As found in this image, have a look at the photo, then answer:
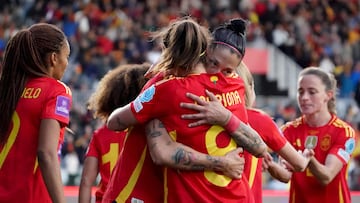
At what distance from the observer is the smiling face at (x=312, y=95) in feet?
21.8

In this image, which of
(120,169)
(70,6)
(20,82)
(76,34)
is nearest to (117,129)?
(120,169)

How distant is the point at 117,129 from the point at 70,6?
16.2 metres

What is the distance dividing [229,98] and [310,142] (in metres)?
1.92

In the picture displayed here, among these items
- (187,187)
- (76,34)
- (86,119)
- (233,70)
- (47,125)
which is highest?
(76,34)

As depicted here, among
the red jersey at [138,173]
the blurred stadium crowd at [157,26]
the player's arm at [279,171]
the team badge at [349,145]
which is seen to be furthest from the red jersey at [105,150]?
the blurred stadium crowd at [157,26]

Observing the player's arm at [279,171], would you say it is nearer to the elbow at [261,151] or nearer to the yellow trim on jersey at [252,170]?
the yellow trim on jersey at [252,170]

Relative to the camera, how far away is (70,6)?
20750 mm

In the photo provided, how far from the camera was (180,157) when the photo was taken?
4.66 meters

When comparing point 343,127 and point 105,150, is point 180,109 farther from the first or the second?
point 343,127

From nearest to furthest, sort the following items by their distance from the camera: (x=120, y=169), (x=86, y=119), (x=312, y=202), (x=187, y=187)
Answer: (x=187, y=187) < (x=120, y=169) < (x=312, y=202) < (x=86, y=119)

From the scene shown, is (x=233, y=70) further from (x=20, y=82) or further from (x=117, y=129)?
(x=20, y=82)

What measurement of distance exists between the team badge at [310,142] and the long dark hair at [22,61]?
2.31m

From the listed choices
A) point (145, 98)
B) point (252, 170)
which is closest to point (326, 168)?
point (252, 170)

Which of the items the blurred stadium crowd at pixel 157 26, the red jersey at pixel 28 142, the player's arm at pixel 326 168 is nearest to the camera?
the red jersey at pixel 28 142
